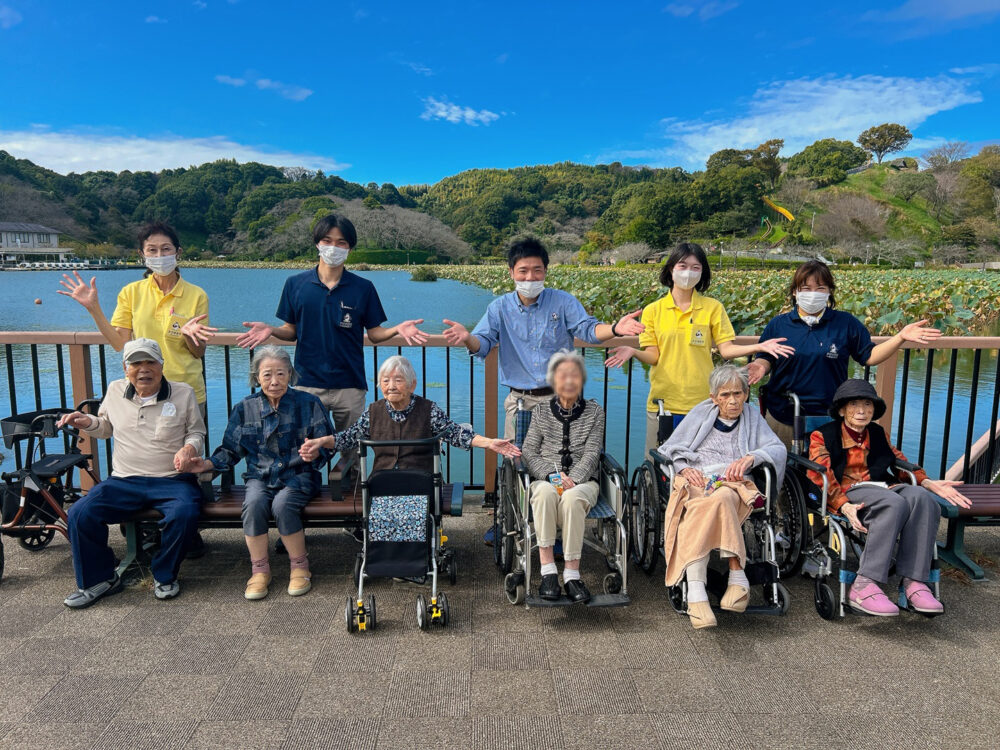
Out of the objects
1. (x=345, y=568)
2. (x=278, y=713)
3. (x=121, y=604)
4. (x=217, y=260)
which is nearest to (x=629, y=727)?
(x=278, y=713)

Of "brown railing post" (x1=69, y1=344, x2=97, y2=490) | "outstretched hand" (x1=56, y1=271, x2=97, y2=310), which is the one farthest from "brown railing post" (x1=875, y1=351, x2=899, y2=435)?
"brown railing post" (x1=69, y1=344, x2=97, y2=490)

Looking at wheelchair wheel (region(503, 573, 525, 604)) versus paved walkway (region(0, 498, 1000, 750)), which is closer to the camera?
paved walkway (region(0, 498, 1000, 750))

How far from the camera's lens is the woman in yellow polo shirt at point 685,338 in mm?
3398

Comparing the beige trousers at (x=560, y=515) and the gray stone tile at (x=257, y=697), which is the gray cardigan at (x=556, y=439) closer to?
the beige trousers at (x=560, y=515)

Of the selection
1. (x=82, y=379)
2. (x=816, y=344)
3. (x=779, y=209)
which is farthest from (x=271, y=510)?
(x=779, y=209)

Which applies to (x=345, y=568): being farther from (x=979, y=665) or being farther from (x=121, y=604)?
A: (x=979, y=665)

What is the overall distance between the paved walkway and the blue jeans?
0.33 m

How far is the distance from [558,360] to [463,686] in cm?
157

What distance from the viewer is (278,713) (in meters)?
2.14

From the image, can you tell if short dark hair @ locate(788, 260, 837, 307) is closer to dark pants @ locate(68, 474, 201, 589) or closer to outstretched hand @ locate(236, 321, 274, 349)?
outstretched hand @ locate(236, 321, 274, 349)

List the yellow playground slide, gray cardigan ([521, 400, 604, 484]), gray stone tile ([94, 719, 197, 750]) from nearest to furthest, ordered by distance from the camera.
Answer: gray stone tile ([94, 719, 197, 750]) → gray cardigan ([521, 400, 604, 484]) → the yellow playground slide

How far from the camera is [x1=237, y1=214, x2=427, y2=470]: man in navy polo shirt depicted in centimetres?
339

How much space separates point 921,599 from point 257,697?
2.77 metres

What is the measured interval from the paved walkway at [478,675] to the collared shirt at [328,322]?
1.13 m
